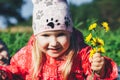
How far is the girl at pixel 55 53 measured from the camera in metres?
4.95

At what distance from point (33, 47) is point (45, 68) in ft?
0.68

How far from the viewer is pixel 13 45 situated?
26.6 feet

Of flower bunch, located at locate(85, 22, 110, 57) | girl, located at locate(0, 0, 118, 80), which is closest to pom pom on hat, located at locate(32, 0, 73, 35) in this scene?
girl, located at locate(0, 0, 118, 80)

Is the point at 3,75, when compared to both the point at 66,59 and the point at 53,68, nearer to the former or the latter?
the point at 53,68

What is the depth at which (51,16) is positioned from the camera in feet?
16.3

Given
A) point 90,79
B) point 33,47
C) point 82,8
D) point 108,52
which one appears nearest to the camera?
point 90,79

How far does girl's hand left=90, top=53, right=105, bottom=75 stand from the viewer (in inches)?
183

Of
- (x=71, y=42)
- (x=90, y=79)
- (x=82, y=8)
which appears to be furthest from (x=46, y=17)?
(x=82, y=8)

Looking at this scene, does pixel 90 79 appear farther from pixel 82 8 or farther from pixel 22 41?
pixel 82 8

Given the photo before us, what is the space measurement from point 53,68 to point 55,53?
0.16 metres

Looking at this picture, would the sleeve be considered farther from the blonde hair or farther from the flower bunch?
the flower bunch

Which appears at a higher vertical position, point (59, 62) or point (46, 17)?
point (46, 17)

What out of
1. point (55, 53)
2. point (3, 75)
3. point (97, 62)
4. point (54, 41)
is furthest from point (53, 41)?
point (3, 75)

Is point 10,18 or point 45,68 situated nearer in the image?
point 45,68
